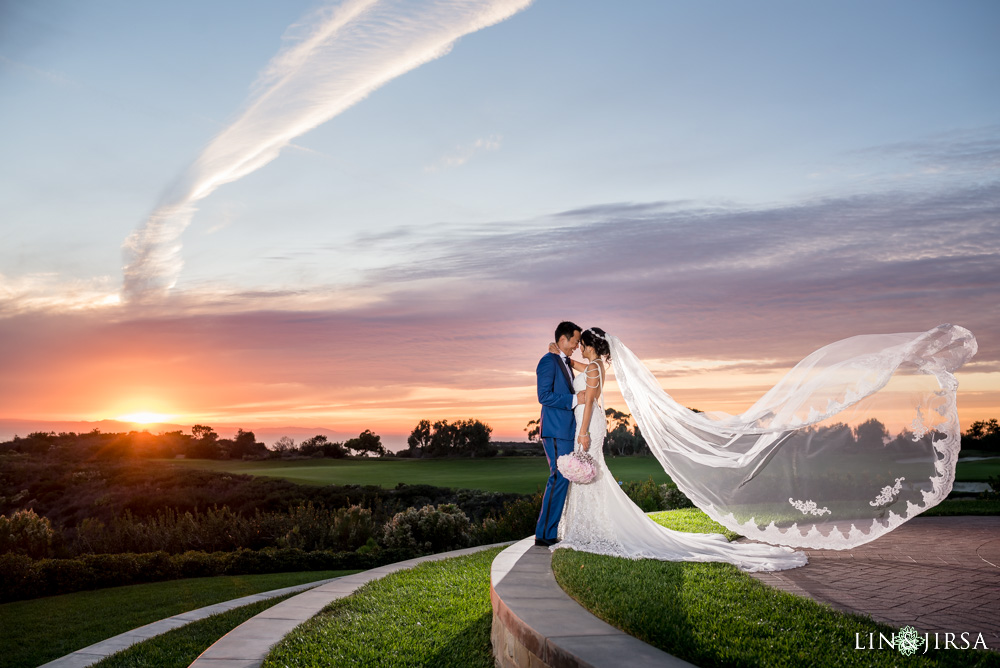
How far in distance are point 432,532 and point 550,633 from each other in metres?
8.96

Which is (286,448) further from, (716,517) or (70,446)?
(716,517)

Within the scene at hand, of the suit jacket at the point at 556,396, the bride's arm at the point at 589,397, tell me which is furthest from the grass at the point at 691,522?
the suit jacket at the point at 556,396

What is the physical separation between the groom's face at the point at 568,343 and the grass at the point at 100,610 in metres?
6.29

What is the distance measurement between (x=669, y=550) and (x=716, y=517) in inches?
27.9

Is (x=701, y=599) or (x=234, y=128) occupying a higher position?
(x=234, y=128)

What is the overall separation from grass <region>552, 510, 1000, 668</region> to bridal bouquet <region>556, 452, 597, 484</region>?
1.15 m

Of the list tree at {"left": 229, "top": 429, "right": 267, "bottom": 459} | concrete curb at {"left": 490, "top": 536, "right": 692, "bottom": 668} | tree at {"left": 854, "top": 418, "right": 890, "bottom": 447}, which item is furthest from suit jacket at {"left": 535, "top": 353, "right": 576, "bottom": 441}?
tree at {"left": 229, "top": 429, "right": 267, "bottom": 459}

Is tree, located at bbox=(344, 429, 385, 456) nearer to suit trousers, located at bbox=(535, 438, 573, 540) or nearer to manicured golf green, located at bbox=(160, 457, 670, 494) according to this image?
manicured golf green, located at bbox=(160, 457, 670, 494)

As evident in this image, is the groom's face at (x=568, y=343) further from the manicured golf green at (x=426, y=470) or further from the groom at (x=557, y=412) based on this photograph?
the manicured golf green at (x=426, y=470)

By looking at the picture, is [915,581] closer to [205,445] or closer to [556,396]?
[556,396]

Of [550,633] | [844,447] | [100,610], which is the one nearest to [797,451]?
[844,447]

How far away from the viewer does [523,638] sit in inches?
191

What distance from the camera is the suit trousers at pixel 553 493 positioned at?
Answer: 26.7 ft

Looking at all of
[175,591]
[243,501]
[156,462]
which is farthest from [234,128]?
[156,462]
